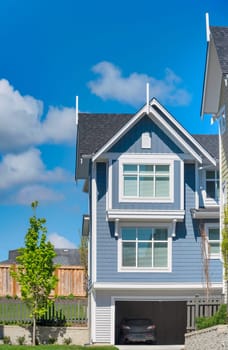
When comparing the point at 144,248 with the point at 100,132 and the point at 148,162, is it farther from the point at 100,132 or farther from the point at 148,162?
the point at 100,132

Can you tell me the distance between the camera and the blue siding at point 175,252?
3666 centimetres

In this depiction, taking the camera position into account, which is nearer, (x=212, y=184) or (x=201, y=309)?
(x=201, y=309)

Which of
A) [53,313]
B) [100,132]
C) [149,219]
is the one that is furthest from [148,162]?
[53,313]

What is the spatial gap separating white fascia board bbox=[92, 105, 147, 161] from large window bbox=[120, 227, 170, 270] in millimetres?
3474

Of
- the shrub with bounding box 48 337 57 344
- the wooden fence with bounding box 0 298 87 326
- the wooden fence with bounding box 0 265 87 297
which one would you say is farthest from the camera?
the wooden fence with bounding box 0 265 87 297

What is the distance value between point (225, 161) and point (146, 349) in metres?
8.87

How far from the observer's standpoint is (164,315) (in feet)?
142

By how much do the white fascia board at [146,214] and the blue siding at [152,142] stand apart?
8.74 ft

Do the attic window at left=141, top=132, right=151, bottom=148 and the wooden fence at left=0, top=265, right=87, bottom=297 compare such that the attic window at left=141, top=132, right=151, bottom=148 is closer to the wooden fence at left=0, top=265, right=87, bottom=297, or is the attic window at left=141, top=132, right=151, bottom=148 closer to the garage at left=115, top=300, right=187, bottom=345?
the wooden fence at left=0, top=265, right=87, bottom=297

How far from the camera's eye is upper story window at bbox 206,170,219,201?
3812 cm

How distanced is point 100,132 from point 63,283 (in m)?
8.39

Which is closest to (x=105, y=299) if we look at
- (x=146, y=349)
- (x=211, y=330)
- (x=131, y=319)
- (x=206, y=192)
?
(x=131, y=319)

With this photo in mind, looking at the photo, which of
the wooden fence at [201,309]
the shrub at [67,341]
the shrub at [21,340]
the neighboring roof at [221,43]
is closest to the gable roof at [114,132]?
the neighboring roof at [221,43]

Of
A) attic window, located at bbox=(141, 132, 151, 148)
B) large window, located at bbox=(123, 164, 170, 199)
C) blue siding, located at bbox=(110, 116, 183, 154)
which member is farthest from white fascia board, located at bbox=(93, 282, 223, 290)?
attic window, located at bbox=(141, 132, 151, 148)
